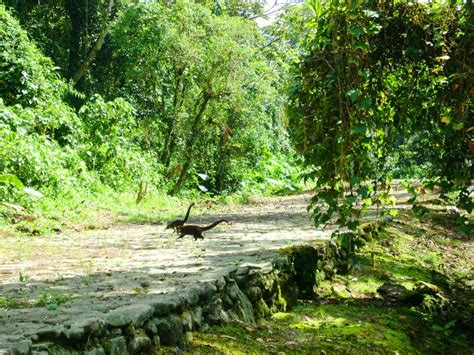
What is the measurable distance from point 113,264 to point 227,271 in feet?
4.55

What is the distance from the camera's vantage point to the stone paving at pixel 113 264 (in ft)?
12.3

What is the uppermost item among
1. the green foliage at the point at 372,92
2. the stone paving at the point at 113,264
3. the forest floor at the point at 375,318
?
the green foliage at the point at 372,92

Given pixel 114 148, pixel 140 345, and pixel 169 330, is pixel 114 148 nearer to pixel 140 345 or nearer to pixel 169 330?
pixel 169 330

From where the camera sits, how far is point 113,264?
5898mm

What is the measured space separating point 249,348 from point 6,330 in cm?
163

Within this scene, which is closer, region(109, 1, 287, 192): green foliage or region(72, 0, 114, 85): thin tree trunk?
region(109, 1, 287, 192): green foliage

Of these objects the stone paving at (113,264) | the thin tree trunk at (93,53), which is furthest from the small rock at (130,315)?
the thin tree trunk at (93,53)

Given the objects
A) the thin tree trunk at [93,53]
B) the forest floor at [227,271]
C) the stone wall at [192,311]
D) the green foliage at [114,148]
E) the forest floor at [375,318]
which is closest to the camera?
the stone wall at [192,311]

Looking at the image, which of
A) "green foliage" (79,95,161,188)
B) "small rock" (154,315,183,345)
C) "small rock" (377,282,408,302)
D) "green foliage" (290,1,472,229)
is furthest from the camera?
"green foliage" (79,95,161,188)

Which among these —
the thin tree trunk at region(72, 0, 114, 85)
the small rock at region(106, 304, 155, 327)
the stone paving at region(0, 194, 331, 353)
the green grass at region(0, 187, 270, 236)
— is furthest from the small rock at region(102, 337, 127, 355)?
the thin tree trunk at region(72, 0, 114, 85)

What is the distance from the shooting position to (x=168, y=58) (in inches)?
640

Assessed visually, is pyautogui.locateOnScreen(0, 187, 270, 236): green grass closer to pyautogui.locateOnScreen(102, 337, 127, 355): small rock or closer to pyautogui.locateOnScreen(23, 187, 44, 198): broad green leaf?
pyautogui.locateOnScreen(23, 187, 44, 198): broad green leaf

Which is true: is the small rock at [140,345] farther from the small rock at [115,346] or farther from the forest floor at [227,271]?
the forest floor at [227,271]

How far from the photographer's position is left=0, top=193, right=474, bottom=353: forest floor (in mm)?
4152
